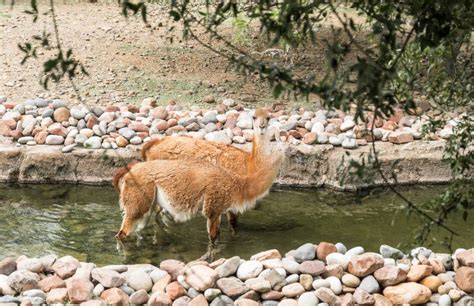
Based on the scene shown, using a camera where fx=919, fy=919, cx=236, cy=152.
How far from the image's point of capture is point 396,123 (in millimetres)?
11438

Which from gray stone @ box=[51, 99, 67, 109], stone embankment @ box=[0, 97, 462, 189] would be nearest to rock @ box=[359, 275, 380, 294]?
stone embankment @ box=[0, 97, 462, 189]

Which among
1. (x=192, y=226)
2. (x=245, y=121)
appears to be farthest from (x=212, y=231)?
(x=245, y=121)

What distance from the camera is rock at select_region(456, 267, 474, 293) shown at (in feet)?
21.8

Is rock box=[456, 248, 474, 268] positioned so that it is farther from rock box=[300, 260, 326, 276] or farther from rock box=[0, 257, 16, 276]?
rock box=[0, 257, 16, 276]

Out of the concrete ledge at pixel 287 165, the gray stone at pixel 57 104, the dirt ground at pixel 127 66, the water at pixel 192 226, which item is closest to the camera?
the water at pixel 192 226

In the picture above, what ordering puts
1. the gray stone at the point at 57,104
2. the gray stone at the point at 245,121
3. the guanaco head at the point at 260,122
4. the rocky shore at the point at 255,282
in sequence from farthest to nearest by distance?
the gray stone at the point at 57,104
the gray stone at the point at 245,121
the guanaco head at the point at 260,122
the rocky shore at the point at 255,282

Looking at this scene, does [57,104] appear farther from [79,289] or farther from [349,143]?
[79,289]

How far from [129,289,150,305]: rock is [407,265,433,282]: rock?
6.43ft

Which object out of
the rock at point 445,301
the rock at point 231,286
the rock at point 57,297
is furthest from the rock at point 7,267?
the rock at point 445,301

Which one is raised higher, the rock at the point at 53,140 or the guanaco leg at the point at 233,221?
the rock at the point at 53,140

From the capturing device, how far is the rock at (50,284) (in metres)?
6.68

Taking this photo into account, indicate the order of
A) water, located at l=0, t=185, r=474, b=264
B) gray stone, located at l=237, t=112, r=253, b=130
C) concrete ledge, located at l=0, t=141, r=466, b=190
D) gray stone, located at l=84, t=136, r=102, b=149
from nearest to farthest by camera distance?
water, located at l=0, t=185, r=474, b=264, concrete ledge, located at l=0, t=141, r=466, b=190, gray stone, located at l=84, t=136, r=102, b=149, gray stone, located at l=237, t=112, r=253, b=130

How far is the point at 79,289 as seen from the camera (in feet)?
21.4

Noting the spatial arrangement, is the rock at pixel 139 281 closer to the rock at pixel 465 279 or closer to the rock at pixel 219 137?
the rock at pixel 465 279
